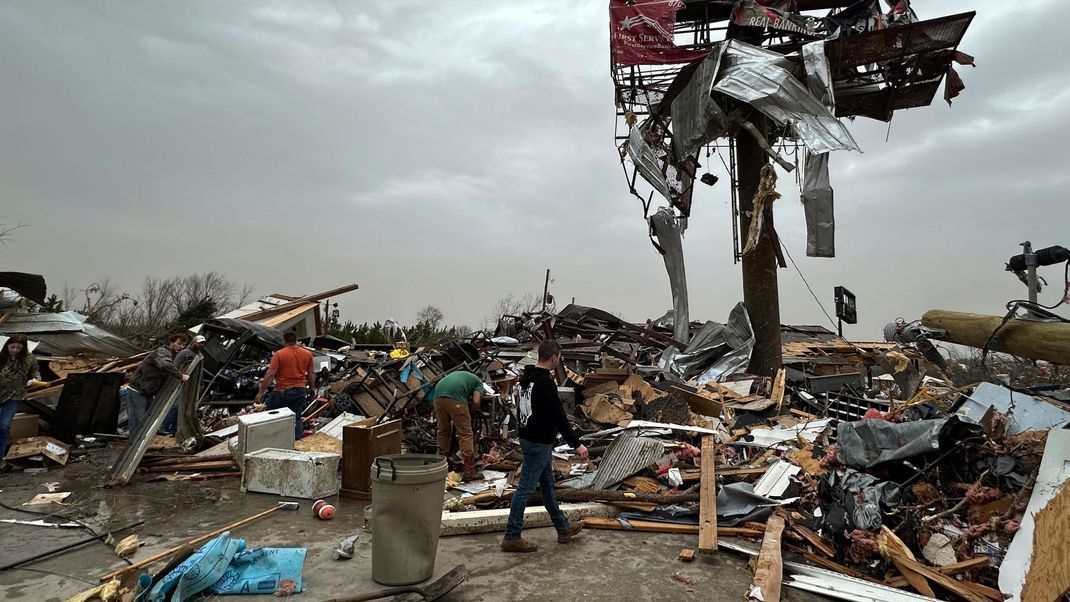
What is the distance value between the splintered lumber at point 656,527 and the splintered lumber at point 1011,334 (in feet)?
10.9

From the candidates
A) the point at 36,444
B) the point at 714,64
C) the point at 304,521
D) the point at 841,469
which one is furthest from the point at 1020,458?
the point at 36,444

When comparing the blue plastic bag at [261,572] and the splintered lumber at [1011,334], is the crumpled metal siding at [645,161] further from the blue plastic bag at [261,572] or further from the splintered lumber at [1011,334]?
the blue plastic bag at [261,572]

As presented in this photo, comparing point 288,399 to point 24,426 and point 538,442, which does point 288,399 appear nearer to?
point 24,426

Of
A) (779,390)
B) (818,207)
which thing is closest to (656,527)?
(779,390)

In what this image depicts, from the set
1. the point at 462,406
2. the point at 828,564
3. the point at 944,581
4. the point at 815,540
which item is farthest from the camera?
the point at 462,406

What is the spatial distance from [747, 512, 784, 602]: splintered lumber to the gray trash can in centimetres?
228

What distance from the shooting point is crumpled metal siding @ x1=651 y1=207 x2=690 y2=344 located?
13802 millimetres

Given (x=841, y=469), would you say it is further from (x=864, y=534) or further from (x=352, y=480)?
(x=352, y=480)

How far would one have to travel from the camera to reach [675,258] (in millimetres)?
13961

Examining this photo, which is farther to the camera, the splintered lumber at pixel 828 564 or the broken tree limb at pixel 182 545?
the splintered lumber at pixel 828 564

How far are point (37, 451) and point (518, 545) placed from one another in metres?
7.43

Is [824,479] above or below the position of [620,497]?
above

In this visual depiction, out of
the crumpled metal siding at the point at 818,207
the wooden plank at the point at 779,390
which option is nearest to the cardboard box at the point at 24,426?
the wooden plank at the point at 779,390

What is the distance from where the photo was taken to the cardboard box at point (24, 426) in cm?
850
